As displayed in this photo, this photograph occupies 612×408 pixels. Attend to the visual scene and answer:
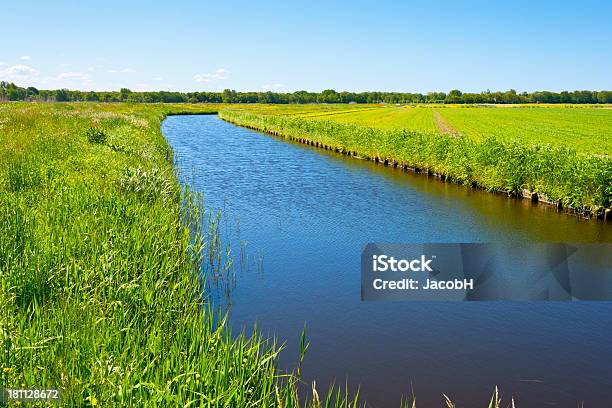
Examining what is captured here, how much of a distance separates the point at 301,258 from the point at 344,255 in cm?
143

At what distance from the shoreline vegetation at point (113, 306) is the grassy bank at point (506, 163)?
15.4 meters

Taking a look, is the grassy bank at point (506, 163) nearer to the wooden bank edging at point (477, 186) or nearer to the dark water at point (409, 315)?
the wooden bank edging at point (477, 186)

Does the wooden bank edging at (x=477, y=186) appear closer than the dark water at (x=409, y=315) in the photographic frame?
No

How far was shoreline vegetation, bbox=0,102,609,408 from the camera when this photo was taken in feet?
19.7

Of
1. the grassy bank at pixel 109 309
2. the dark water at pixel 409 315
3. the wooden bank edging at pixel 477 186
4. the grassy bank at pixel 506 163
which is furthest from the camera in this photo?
the grassy bank at pixel 506 163

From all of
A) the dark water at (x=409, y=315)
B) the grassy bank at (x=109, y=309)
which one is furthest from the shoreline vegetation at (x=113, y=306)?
the dark water at (x=409, y=315)

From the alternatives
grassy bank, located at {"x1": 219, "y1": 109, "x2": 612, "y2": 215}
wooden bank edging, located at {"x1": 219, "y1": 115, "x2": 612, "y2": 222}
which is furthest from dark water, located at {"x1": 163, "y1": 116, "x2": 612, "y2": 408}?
grassy bank, located at {"x1": 219, "y1": 109, "x2": 612, "y2": 215}

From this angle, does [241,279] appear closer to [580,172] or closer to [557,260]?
[557,260]

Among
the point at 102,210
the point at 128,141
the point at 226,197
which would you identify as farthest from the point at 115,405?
the point at 128,141

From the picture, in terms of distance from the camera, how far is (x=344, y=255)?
17.1 meters

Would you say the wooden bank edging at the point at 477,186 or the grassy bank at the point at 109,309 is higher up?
the grassy bank at the point at 109,309

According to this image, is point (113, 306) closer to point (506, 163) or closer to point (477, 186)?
point (506, 163)

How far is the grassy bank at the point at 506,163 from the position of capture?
22.2 meters

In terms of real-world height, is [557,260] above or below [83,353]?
below
